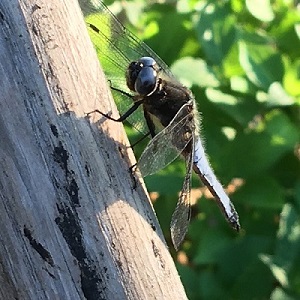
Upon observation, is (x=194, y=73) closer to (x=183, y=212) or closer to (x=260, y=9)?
(x=260, y=9)

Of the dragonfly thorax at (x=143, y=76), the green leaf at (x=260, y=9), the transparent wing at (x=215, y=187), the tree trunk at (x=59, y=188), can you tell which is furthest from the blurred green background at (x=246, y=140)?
the tree trunk at (x=59, y=188)

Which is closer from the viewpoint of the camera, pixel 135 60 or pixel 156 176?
pixel 135 60

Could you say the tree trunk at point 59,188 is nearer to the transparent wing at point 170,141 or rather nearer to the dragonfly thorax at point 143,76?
the transparent wing at point 170,141

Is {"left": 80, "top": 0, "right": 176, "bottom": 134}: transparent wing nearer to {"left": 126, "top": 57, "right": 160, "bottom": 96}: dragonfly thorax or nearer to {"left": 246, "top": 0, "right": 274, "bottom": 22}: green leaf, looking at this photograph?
{"left": 126, "top": 57, "right": 160, "bottom": 96}: dragonfly thorax

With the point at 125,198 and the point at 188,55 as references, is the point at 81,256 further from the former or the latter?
the point at 188,55

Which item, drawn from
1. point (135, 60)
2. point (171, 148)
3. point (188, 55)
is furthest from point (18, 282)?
point (188, 55)

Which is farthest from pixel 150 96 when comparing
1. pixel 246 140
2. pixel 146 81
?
pixel 246 140
